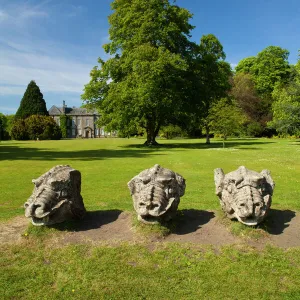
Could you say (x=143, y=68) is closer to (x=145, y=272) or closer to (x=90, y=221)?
(x=90, y=221)

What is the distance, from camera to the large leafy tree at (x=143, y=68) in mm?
39406

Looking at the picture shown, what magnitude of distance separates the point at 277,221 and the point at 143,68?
33.2 m

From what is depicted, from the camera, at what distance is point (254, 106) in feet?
258

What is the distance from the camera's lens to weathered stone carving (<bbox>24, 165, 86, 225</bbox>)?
6.96 metres

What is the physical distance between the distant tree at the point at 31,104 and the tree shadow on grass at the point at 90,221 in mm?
96164

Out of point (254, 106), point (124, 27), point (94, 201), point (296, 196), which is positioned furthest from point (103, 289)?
point (254, 106)

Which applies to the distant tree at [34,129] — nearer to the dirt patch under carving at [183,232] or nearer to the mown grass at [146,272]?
the dirt patch under carving at [183,232]

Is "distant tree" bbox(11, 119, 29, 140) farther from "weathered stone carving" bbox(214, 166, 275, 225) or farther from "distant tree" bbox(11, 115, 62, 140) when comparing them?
"weathered stone carving" bbox(214, 166, 275, 225)

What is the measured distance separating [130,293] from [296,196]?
868 cm

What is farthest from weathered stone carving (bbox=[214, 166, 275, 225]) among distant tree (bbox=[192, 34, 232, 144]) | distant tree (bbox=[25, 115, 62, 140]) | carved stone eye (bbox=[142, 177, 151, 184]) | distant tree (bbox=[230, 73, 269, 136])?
distant tree (bbox=[25, 115, 62, 140])

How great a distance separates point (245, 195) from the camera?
22.2ft

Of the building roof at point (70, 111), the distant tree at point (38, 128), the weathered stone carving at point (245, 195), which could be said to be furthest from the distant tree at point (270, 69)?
the weathered stone carving at point (245, 195)

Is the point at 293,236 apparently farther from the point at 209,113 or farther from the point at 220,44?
the point at 220,44

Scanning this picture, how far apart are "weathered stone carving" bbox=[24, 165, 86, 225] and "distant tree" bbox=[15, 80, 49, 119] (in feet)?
317
